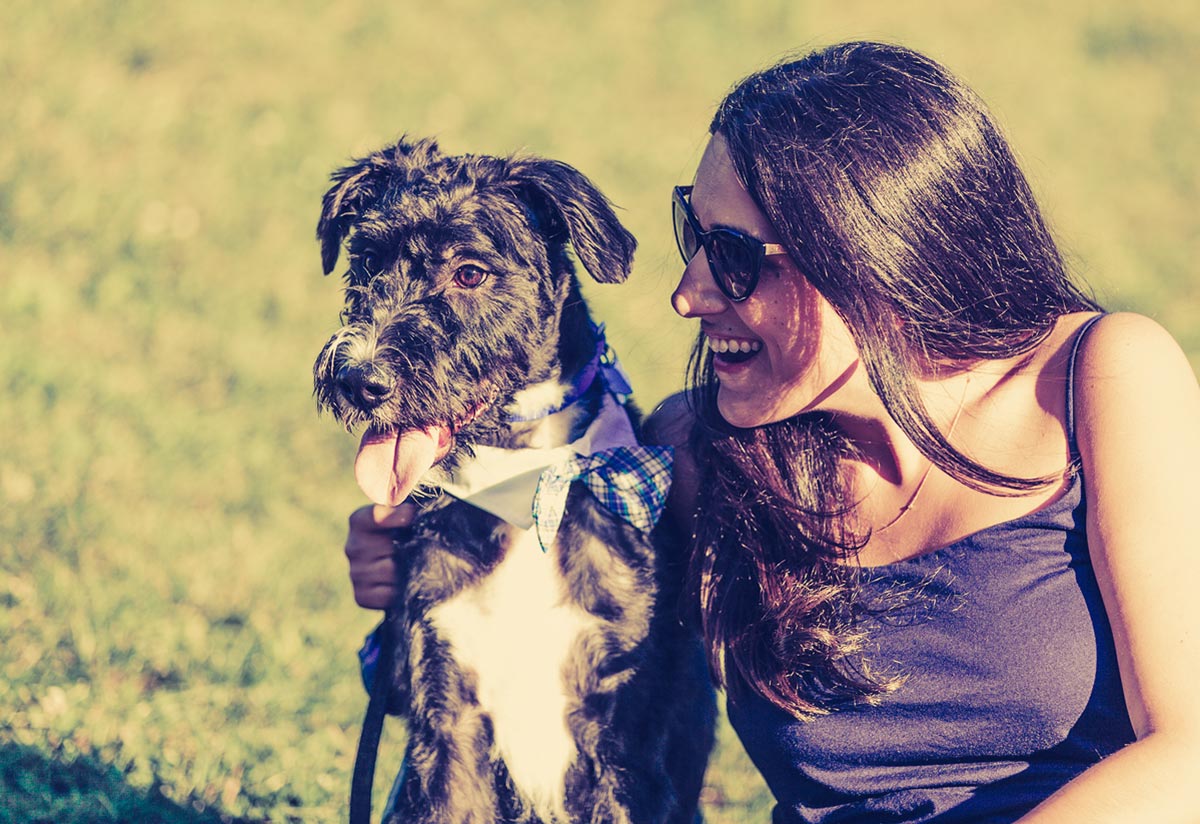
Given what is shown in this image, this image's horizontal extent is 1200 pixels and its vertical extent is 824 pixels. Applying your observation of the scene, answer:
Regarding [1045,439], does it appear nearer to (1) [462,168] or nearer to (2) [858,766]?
(2) [858,766]

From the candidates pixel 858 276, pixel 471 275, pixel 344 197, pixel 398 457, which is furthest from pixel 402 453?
pixel 858 276

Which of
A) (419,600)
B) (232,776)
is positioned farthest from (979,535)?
(232,776)

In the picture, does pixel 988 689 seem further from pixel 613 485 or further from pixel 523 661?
pixel 523 661

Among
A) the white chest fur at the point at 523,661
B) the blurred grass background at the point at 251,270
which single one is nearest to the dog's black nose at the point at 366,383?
the white chest fur at the point at 523,661

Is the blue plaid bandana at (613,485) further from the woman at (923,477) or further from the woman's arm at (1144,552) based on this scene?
the woman's arm at (1144,552)

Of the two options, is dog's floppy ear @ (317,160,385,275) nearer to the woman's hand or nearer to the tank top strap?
the woman's hand

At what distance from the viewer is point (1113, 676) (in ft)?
9.04

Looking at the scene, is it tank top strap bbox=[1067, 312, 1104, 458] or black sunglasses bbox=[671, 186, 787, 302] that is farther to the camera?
black sunglasses bbox=[671, 186, 787, 302]

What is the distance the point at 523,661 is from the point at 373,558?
1.98ft

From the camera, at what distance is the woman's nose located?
3131 millimetres

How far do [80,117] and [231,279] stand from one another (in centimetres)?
161

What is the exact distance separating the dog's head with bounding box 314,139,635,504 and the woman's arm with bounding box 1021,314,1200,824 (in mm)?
1334

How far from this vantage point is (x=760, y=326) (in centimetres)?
309

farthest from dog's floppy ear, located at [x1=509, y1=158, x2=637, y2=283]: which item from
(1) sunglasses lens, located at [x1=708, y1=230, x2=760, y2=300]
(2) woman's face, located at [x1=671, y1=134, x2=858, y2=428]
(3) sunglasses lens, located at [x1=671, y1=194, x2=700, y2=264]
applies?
(1) sunglasses lens, located at [x1=708, y1=230, x2=760, y2=300]
